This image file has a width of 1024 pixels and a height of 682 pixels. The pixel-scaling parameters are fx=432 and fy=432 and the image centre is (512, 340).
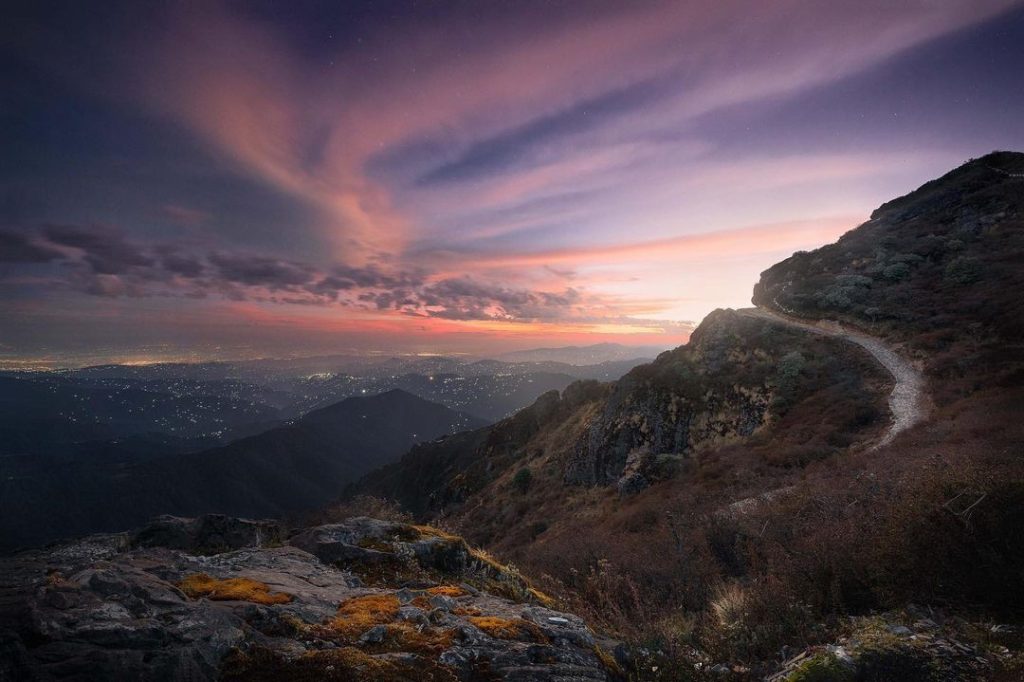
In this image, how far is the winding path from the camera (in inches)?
887

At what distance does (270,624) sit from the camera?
17.9 feet

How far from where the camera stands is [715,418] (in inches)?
1304

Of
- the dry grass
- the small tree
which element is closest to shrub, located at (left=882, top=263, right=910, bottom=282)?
the small tree

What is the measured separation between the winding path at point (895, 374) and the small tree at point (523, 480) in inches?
1184

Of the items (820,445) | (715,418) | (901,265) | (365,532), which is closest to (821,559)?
(365,532)

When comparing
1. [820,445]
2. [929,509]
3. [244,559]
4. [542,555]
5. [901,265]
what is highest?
[901,265]

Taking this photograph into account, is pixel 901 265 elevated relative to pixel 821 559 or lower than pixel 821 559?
elevated

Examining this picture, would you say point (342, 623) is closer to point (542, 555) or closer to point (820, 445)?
point (542, 555)

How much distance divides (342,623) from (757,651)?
5.69 m

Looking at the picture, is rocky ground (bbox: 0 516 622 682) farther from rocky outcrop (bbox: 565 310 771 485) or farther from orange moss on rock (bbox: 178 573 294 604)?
rocky outcrop (bbox: 565 310 771 485)

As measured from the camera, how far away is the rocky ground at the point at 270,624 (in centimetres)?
404

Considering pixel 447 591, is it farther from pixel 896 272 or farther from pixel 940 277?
pixel 896 272

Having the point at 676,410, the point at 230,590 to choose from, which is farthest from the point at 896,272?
the point at 230,590

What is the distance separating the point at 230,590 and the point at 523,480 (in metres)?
45.0
